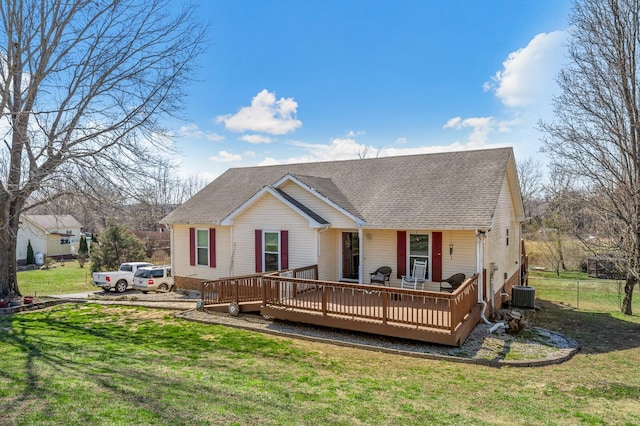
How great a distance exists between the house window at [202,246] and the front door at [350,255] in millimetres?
6499

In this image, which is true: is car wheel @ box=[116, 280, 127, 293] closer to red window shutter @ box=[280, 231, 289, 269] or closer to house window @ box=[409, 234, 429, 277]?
red window shutter @ box=[280, 231, 289, 269]

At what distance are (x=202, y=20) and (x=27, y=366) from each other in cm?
1190

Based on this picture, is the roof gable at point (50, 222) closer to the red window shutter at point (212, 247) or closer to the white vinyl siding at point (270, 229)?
the red window shutter at point (212, 247)

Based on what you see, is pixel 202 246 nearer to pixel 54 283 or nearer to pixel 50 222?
pixel 54 283

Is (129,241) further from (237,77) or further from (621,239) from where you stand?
(621,239)

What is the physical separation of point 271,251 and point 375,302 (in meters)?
5.88

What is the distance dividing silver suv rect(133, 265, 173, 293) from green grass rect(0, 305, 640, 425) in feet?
26.9

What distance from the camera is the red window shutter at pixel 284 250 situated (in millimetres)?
14156

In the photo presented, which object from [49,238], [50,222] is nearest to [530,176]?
[49,238]

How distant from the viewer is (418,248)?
12977 millimetres

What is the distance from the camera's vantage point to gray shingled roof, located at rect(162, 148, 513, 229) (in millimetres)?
Answer: 12383

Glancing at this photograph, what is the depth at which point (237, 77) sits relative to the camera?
19.9 meters

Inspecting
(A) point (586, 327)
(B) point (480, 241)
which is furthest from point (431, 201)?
(A) point (586, 327)

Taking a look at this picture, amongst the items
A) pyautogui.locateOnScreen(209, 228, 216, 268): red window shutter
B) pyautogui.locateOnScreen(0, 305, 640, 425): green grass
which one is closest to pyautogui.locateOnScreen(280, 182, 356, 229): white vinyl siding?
pyautogui.locateOnScreen(209, 228, 216, 268): red window shutter
